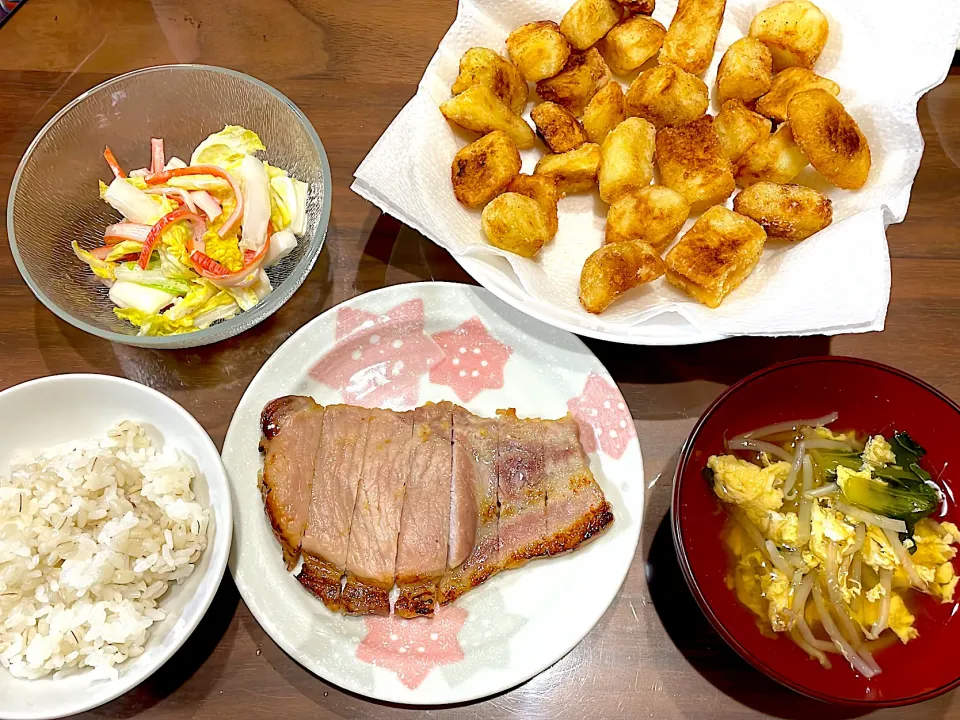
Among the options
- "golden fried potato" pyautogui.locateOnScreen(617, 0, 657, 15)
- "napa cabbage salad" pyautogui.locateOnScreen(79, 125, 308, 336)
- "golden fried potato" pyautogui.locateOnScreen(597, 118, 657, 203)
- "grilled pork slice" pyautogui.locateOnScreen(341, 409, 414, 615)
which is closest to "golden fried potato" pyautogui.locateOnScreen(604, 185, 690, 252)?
"golden fried potato" pyautogui.locateOnScreen(597, 118, 657, 203)

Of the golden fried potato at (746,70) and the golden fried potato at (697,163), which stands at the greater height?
the golden fried potato at (746,70)

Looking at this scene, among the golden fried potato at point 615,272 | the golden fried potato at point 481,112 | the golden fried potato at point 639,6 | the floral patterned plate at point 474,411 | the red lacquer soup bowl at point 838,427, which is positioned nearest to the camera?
the red lacquer soup bowl at point 838,427

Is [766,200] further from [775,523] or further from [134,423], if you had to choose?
[134,423]

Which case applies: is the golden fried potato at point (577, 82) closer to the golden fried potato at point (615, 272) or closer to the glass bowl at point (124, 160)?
the golden fried potato at point (615, 272)

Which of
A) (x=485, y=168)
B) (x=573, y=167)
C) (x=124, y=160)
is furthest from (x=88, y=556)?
(x=573, y=167)

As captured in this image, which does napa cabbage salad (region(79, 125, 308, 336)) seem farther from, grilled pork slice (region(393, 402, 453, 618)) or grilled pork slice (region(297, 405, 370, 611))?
grilled pork slice (region(393, 402, 453, 618))

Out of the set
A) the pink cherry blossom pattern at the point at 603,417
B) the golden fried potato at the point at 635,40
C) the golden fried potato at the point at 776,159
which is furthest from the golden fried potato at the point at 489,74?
the pink cherry blossom pattern at the point at 603,417

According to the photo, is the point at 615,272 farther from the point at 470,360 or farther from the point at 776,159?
the point at 776,159
